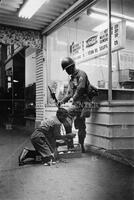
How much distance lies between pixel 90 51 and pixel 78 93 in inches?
98.0

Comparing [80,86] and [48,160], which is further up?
[80,86]

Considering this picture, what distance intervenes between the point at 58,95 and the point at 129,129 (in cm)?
447

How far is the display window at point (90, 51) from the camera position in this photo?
28.2ft

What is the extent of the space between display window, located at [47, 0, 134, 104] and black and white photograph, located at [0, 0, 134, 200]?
0.04 meters

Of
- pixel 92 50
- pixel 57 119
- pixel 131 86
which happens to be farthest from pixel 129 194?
pixel 131 86

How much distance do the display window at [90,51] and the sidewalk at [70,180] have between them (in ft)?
13.4

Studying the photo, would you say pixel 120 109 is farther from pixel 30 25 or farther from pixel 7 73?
pixel 7 73

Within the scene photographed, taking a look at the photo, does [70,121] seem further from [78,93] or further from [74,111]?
[78,93]

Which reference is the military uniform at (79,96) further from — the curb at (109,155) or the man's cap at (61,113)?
the curb at (109,155)

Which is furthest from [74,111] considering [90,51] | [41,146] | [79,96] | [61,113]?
[90,51]

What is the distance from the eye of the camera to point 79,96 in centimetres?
580

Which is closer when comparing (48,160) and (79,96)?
(48,160)

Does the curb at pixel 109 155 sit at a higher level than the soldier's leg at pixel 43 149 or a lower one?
lower

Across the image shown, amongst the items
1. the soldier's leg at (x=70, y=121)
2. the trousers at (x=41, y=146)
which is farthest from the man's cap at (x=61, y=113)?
the trousers at (x=41, y=146)
